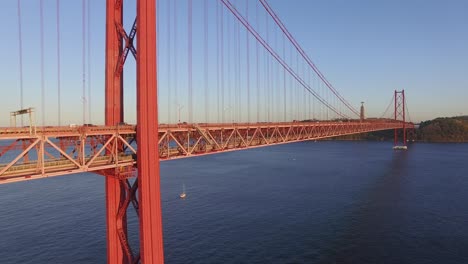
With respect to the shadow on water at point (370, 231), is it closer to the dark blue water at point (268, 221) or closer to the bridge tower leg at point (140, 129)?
the dark blue water at point (268, 221)

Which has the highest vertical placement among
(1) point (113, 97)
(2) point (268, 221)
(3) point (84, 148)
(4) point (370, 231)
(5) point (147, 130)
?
(1) point (113, 97)

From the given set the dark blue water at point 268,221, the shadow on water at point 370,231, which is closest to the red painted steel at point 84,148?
the dark blue water at point 268,221

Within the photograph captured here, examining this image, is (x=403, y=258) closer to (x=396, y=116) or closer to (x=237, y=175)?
(x=237, y=175)

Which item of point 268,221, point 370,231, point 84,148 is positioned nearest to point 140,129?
point 84,148

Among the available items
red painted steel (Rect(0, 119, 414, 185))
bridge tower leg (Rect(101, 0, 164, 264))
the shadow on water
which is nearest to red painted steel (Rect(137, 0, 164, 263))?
bridge tower leg (Rect(101, 0, 164, 264))

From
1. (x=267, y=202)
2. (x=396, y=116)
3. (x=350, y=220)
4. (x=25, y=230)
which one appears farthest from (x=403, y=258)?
(x=396, y=116)

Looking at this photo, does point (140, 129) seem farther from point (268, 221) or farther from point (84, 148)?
point (268, 221)
